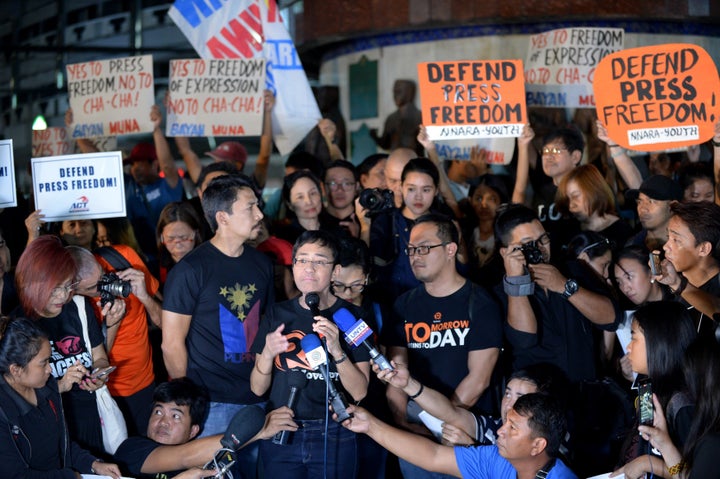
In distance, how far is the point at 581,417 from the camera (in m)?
5.51

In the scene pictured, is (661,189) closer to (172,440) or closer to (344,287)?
(344,287)

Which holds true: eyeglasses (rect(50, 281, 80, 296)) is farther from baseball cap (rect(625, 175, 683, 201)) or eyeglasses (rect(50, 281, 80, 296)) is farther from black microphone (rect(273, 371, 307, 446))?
baseball cap (rect(625, 175, 683, 201))

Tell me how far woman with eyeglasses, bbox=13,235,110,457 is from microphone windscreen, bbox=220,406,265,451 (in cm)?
102

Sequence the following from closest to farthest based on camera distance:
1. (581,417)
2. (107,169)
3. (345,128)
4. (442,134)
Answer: (581,417) → (107,169) → (442,134) → (345,128)

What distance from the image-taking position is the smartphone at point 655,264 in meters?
5.40

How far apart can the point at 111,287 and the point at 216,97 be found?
10.7 feet

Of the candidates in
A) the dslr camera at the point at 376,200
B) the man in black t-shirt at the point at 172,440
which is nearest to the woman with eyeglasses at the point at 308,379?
the man in black t-shirt at the point at 172,440

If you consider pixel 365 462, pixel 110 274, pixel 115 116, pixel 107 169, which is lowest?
pixel 365 462

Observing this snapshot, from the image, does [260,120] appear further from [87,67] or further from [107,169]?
[107,169]

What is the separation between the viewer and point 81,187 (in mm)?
6379

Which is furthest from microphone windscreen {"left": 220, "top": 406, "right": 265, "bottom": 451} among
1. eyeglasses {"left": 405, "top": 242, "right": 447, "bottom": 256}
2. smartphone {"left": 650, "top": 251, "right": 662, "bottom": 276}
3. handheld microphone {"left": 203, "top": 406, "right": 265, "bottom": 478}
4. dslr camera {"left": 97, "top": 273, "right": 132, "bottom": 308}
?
smartphone {"left": 650, "top": 251, "right": 662, "bottom": 276}

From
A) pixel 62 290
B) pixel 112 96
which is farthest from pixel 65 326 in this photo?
pixel 112 96

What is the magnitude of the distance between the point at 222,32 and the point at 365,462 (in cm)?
461

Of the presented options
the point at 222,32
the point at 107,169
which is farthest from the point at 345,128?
the point at 107,169
